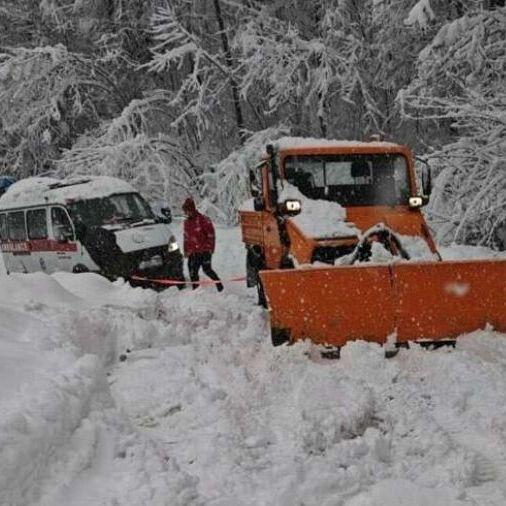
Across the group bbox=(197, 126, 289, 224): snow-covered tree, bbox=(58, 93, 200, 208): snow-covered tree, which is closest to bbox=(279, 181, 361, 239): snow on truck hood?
bbox=(197, 126, 289, 224): snow-covered tree

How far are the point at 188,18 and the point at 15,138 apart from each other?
7346 millimetres

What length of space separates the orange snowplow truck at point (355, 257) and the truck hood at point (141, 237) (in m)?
2.60

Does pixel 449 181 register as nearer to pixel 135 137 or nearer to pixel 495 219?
pixel 495 219

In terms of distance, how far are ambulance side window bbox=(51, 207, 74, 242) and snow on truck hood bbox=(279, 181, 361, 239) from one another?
513 centimetres

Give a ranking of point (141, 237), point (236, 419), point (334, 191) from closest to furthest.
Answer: point (236, 419)
point (334, 191)
point (141, 237)

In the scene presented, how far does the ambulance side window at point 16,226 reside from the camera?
43.4 ft

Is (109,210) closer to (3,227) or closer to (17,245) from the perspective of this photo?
(17,245)

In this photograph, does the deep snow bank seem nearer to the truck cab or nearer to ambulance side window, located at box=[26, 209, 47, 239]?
the truck cab

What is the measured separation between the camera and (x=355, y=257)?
7035 mm

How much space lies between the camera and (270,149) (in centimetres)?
807

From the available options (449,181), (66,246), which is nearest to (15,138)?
(66,246)

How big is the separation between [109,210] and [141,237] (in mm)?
872

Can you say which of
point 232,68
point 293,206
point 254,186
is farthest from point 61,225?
point 232,68

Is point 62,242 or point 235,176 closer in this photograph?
point 62,242
